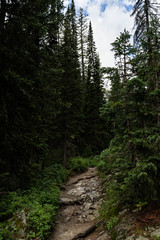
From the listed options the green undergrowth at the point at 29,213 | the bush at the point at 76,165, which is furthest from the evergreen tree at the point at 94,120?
the green undergrowth at the point at 29,213

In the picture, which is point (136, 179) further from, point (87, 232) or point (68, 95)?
point (68, 95)

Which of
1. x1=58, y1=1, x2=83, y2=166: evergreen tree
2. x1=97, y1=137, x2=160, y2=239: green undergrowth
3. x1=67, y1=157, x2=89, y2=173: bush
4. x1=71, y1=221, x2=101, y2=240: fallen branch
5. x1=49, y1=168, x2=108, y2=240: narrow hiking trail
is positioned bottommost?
x1=49, y1=168, x2=108, y2=240: narrow hiking trail

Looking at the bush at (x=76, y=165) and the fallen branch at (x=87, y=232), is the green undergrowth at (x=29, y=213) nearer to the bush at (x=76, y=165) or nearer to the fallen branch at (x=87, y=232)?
the fallen branch at (x=87, y=232)

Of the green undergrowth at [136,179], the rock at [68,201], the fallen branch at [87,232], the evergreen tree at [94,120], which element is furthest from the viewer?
the evergreen tree at [94,120]

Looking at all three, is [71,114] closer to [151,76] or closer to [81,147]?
[81,147]

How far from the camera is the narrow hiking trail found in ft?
20.1

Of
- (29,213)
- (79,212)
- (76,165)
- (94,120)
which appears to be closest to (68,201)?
(79,212)

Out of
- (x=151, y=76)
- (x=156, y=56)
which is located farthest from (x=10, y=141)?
(x=156, y=56)

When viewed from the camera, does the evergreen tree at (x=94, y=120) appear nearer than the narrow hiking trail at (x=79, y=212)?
No

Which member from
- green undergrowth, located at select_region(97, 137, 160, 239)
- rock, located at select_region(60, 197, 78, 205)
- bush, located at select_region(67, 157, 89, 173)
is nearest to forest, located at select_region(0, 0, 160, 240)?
green undergrowth, located at select_region(97, 137, 160, 239)

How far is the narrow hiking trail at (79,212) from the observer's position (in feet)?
20.1

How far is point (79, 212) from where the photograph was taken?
8109 millimetres

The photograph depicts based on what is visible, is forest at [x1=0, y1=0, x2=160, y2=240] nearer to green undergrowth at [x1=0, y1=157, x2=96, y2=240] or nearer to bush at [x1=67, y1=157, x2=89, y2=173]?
green undergrowth at [x1=0, y1=157, x2=96, y2=240]

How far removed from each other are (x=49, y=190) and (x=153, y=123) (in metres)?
6.86
